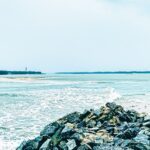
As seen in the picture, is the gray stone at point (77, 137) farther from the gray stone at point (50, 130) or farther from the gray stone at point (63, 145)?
the gray stone at point (50, 130)

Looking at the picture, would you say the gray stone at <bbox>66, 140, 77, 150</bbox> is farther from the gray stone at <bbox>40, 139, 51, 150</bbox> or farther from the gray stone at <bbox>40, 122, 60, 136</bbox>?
the gray stone at <bbox>40, 122, 60, 136</bbox>

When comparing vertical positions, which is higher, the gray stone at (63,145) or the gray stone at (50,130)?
the gray stone at (50,130)

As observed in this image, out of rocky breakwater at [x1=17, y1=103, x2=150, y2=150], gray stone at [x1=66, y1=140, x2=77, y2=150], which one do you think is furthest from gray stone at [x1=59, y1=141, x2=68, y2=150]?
gray stone at [x1=66, y1=140, x2=77, y2=150]

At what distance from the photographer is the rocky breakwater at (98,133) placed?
591 inches

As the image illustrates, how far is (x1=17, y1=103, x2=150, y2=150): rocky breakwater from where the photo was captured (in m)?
15.0

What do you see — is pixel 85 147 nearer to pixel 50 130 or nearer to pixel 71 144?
pixel 71 144

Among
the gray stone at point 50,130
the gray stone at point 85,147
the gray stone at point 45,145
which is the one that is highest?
the gray stone at point 50,130

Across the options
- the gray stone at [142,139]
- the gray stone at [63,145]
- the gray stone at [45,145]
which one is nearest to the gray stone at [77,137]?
the gray stone at [63,145]

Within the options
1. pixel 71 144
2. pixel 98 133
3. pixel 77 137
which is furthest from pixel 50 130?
pixel 71 144

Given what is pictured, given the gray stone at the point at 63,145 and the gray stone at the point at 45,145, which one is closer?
the gray stone at the point at 63,145

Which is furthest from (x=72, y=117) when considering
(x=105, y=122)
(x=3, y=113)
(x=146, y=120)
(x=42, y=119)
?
(x=3, y=113)

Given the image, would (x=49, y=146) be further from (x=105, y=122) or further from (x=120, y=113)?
(x=120, y=113)

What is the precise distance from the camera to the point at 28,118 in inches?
1136

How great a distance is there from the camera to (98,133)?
54.7 ft
